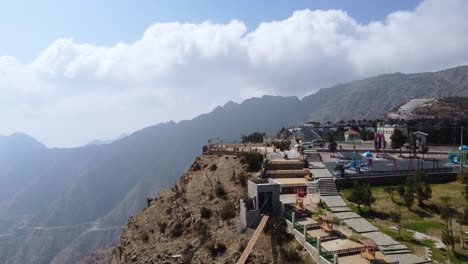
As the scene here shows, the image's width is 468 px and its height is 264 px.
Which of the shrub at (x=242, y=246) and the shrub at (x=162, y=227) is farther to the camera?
the shrub at (x=162, y=227)

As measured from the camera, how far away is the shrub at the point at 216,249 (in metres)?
22.9

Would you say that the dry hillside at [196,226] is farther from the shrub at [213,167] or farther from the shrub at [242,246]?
the shrub at [213,167]

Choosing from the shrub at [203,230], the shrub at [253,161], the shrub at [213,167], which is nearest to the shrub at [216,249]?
the shrub at [203,230]

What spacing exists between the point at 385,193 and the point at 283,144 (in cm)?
1587

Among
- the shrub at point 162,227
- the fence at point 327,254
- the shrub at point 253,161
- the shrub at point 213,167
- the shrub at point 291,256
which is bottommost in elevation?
the shrub at point 162,227

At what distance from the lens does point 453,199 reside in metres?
27.0

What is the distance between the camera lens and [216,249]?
2308cm

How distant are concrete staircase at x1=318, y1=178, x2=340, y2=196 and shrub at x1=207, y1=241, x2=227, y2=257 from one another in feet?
29.8

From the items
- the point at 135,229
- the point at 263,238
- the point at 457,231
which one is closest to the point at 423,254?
the point at 457,231

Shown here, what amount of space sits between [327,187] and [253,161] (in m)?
7.93

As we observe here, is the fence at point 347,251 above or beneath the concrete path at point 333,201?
beneath

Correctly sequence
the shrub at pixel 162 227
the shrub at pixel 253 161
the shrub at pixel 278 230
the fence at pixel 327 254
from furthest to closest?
1. the shrub at pixel 253 161
2. the shrub at pixel 162 227
3. the shrub at pixel 278 230
4. the fence at pixel 327 254

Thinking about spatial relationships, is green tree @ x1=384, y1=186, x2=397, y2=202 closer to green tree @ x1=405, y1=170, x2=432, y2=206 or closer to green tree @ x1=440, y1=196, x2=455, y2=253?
green tree @ x1=405, y1=170, x2=432, y2=206

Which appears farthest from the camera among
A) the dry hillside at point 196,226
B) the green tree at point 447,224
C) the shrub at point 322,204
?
the shrub at point 322,204
